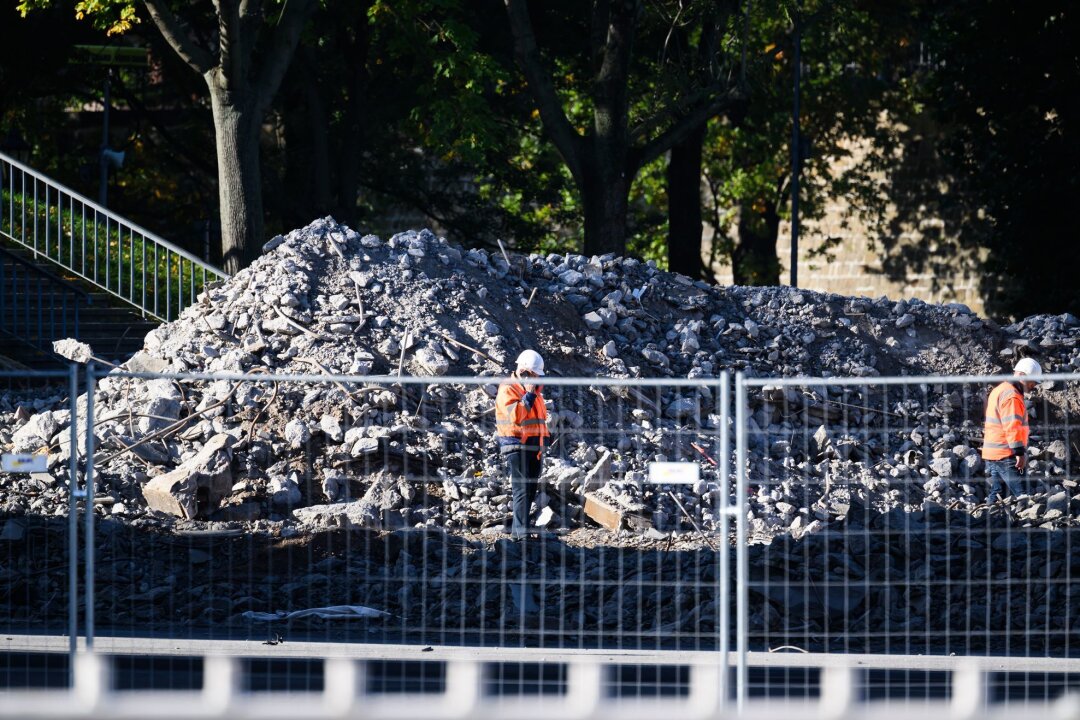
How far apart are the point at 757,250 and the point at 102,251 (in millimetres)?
17740

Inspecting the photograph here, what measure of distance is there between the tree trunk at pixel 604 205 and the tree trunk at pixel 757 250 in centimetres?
1180

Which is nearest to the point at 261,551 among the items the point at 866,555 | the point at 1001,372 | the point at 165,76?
the point at 866,555

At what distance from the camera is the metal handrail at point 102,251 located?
19.2 metres

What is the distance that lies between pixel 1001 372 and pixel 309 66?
43.7 ft

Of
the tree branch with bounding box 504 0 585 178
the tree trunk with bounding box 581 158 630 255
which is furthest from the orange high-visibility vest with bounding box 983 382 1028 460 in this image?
the tree branch with bounding box 504 0 585 178

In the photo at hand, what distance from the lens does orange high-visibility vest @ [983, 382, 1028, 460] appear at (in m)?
13.9

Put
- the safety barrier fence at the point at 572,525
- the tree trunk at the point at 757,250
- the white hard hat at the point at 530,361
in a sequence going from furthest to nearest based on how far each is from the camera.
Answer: the tree trunk at the point at 757,250 < the white hard hat at the point at 530,361 < the safety barrier fence at the point at 572,525

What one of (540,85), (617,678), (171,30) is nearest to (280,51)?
(171,30)

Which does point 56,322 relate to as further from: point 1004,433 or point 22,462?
point 22,462

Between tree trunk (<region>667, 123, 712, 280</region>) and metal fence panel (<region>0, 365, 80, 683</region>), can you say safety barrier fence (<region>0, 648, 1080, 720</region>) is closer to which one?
metal fence panel (<region>0, 365, 80, 683</region>)

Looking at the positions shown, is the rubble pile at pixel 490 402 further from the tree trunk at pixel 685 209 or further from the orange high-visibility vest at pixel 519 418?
the tree trunk at pixel 685 209

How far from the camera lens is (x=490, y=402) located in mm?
15156

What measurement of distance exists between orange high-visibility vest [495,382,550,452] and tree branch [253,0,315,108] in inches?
327

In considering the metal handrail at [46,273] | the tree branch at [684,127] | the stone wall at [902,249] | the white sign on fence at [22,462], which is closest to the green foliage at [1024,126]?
the tree branch at [684,127]
